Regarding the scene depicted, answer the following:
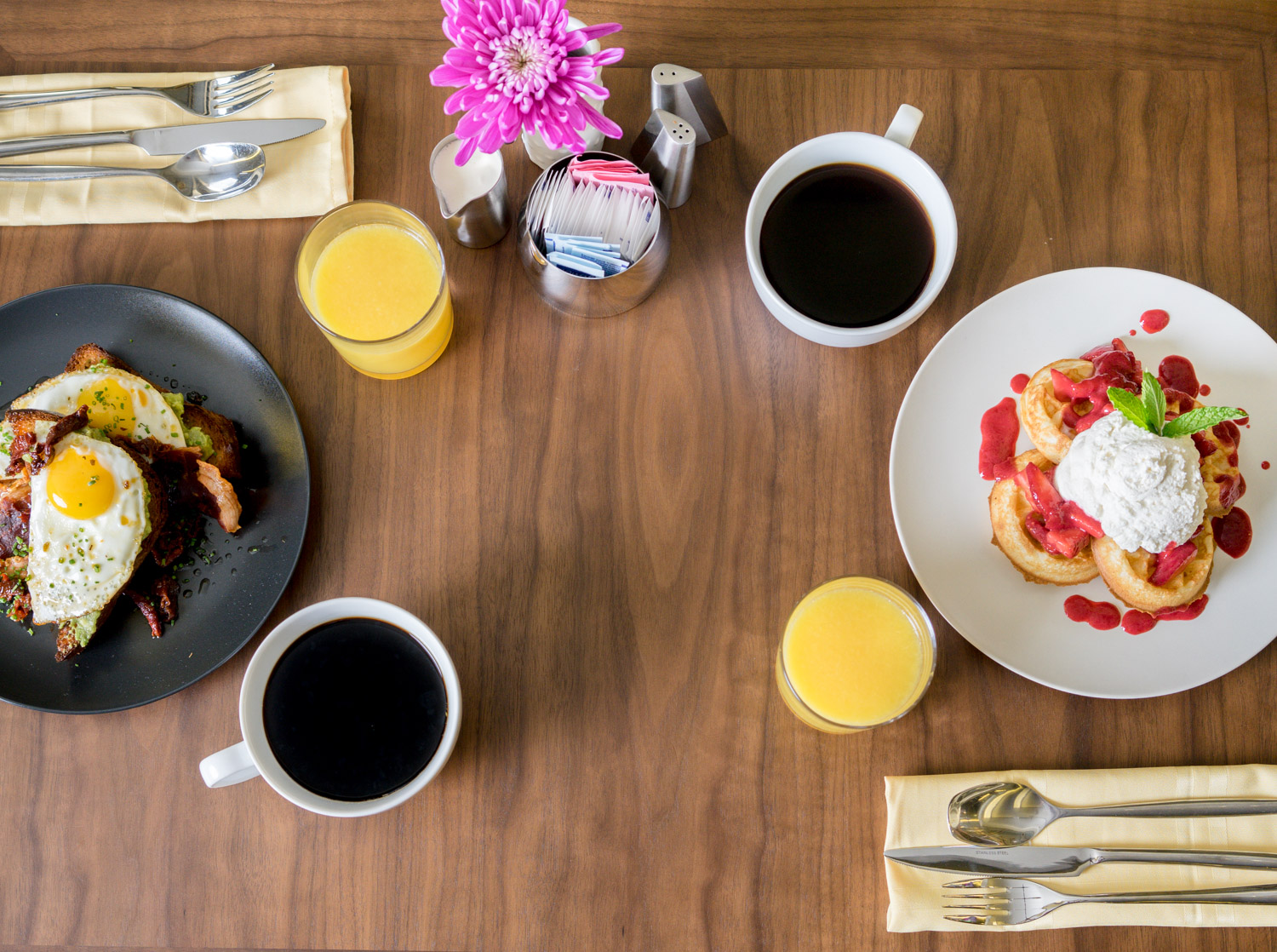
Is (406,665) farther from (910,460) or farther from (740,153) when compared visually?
(740,153)

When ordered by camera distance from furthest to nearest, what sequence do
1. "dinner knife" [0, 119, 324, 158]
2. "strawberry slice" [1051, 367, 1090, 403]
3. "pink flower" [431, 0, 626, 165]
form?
"dinner knife" [0, 119, 324, 158] < "strawberry slice" [1051, 367, 1090, 403] < "pink flower" [431, 0, 626, 165]

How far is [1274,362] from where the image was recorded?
3.62ft

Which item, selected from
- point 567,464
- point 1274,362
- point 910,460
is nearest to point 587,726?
point 567,464

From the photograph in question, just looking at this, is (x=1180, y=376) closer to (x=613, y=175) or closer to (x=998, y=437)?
(x=998, y=437)

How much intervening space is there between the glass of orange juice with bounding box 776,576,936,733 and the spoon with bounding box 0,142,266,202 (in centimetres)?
103

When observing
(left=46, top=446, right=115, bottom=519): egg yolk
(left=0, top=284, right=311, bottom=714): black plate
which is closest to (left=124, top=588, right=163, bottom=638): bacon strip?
(left=0, top=284, right=311, bottom=714): black plate

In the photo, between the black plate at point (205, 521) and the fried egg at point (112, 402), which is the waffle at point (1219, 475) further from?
the fried egg at point (112, 402)

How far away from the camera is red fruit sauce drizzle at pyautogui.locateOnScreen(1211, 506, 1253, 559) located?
1.11 meters

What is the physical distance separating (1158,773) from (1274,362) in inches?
22.7

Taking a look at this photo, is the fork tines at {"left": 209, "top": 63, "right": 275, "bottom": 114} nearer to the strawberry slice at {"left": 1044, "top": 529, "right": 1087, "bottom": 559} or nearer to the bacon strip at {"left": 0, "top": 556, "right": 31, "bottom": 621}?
the bacon strip at {"left": 0, "top": 556, "right": 31, "bottom": 621}

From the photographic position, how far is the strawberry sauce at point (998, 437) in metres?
1.14

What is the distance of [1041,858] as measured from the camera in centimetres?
111

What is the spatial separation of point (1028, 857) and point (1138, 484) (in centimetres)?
53

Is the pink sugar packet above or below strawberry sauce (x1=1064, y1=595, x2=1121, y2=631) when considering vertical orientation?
above
